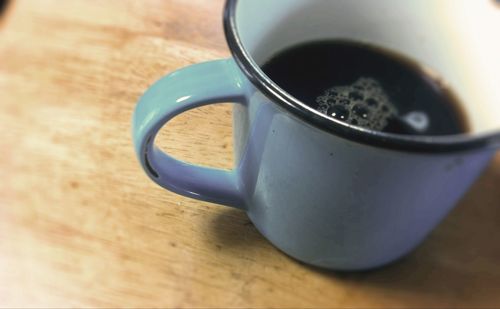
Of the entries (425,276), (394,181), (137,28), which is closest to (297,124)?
(394,181)

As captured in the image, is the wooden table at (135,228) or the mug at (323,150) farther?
the wooden table at (135,228)

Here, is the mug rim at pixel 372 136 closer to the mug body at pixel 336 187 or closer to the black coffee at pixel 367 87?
the mug body at pixel 336 187

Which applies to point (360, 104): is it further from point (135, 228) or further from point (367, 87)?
point (135, 228)

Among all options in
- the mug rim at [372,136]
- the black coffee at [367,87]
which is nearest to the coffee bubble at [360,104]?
the black coffee at [367,87]

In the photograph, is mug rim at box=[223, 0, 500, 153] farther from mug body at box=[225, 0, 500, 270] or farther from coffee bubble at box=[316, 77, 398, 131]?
coffee bubble at box=[316, 77, 398, 131]

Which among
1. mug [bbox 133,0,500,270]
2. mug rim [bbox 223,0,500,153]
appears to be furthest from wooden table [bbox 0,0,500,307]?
mug rim [bbox 223,0,500,153]

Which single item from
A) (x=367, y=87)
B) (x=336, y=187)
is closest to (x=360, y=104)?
(x=367, y=87)

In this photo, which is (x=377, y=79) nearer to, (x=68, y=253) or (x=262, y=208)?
(x=262, y=208)
